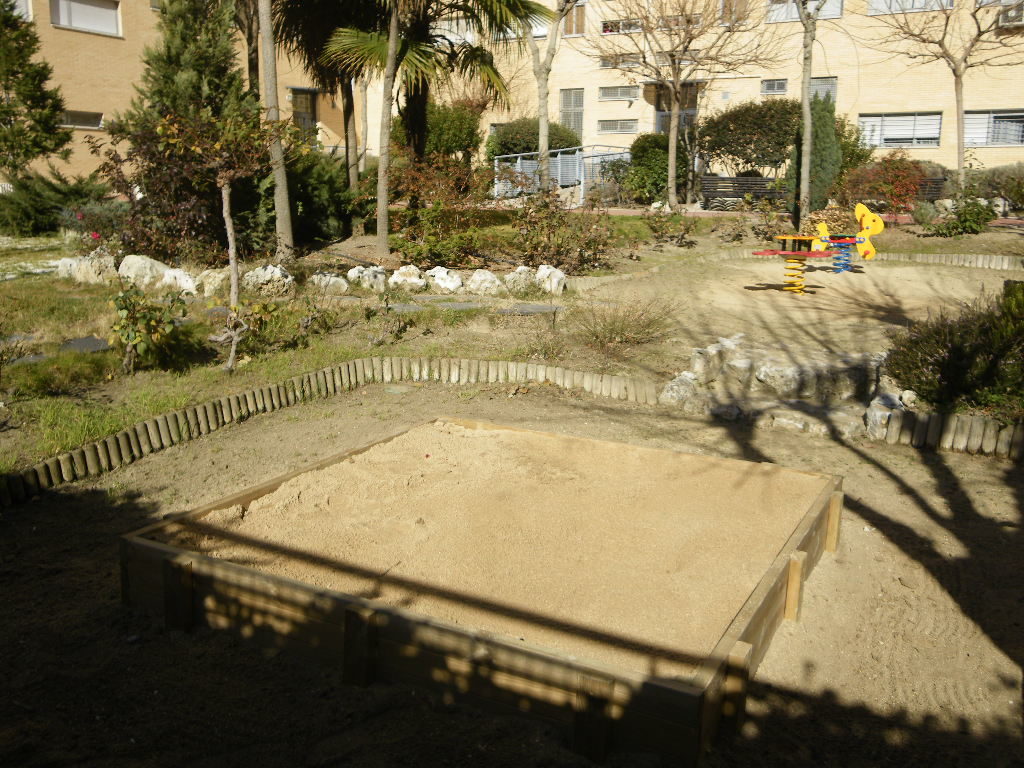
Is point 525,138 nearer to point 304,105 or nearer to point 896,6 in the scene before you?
point 304,105

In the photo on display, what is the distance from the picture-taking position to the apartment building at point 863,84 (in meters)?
23.0

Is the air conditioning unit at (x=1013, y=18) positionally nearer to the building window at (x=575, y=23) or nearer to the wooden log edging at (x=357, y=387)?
the building window at (x=575, y=23)

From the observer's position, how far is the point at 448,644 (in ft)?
9.97

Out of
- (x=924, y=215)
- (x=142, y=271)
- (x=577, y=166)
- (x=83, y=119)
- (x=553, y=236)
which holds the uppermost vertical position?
(x=83, y=119)

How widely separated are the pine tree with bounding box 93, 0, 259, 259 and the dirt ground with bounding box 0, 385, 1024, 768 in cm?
666

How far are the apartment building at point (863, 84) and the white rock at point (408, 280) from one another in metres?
13.1

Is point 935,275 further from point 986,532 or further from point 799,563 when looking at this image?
point 799,563

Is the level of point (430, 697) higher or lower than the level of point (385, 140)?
lower

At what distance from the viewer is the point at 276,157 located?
11102 mm

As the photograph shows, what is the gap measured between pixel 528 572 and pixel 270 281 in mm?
6584

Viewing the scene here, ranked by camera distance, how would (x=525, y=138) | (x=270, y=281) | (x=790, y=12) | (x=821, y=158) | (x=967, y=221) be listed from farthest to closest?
(x=525, y=138)
(x=790, y=12)
(x=821, y=158)
(x=967, y=221)
(x=270, y=281)

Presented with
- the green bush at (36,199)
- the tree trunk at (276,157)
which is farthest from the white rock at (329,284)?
the green bush at (36,199)

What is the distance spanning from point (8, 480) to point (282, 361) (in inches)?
109

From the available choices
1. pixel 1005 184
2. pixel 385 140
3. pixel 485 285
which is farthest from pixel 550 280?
pixel 1005 184
